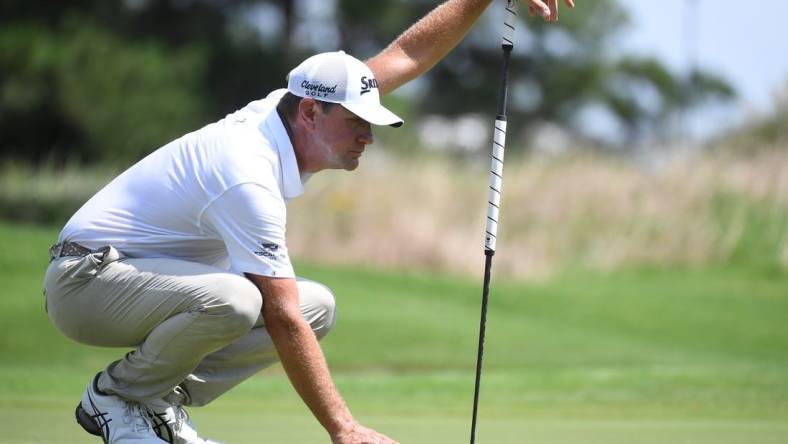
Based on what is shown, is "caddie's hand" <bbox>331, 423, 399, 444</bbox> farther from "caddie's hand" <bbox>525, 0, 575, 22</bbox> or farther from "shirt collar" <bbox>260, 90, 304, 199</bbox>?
"caddie's hand" <bbox>525, 0, 575, 22</bbox>

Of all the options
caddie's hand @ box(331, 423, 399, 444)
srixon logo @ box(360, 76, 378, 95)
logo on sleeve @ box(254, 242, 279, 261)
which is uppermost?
srixon logo @ box(360, 76, 378, 95)

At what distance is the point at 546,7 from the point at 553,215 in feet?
42.2

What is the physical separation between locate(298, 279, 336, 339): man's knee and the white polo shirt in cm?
34

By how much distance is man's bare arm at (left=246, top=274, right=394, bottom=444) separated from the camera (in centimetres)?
382

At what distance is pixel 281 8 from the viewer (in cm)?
3731

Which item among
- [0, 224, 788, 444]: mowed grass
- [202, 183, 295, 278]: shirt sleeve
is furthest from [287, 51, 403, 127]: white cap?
[0, 224, 788, 444]: mowed grass

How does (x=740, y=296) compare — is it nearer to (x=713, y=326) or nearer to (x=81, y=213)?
(x=713, y=326)

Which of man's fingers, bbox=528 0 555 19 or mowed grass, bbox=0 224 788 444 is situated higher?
man's fingers, bbox=528 0 555 19

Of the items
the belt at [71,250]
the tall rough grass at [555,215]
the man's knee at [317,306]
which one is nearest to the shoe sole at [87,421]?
the belt at [71,250]

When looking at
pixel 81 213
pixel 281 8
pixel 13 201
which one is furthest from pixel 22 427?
pixel 281 8

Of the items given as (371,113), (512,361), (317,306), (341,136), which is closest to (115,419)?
(317,306)

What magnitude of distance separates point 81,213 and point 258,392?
3.95m

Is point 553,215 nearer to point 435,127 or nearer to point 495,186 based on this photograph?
point 495,186

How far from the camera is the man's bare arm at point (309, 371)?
382 cm
